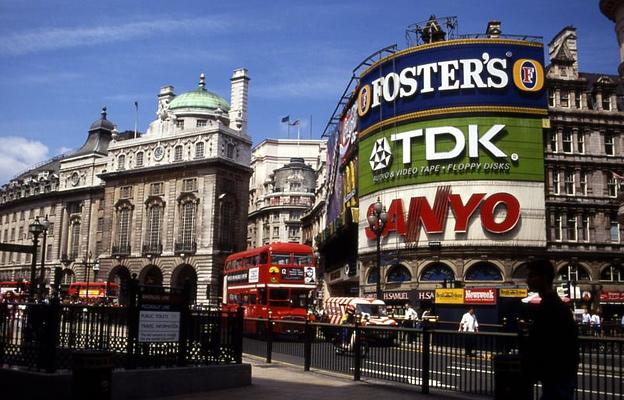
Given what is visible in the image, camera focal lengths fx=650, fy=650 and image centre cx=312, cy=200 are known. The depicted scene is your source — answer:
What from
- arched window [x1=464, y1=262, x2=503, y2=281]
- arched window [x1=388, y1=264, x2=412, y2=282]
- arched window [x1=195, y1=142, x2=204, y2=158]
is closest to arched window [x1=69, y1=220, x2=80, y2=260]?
arched window [x1=195, y1=142, x2=204, y2=158]

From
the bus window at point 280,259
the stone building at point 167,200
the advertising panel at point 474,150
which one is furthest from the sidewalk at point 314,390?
the stone building at point 167,200

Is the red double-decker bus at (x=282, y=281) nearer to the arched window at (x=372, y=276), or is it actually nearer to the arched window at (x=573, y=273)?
the arched window at (x=372, y=276)

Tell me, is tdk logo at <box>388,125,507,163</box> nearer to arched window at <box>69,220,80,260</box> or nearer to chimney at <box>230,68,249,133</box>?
chimney at <box>230,68,249,133</box>

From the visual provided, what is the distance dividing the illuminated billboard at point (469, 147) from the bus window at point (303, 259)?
45.7 feet

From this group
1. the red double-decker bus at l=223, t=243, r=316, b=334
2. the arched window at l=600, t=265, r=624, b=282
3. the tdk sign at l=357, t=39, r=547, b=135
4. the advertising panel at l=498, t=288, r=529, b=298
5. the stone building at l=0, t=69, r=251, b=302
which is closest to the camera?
the red double-decker bus at l=223, t=243, r=316, b=334

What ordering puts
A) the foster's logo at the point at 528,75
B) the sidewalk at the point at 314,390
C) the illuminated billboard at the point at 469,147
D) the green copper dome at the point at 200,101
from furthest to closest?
the green copper dome at the point at 200,101
the foster's logo at the point at 528,75
the illuminated billboard at the point at 469,147
the sidewalk at the point at 314,390

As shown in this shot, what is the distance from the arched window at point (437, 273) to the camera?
43.6m

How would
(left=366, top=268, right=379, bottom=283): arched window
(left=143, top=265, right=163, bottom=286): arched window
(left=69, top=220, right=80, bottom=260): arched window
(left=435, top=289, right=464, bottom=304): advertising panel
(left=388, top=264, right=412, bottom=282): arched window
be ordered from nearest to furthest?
(left=435, top=289, right=464, bottom=304): advertising panel → (left=388, top=264, right=412, bottom=282): arched window → (left=366, top=268, right=379, bottom=283): arched window → (left=143, top=265, right=163, bottom=286): arched window → (left=69, top=220, right=80, bottom=260): arched window

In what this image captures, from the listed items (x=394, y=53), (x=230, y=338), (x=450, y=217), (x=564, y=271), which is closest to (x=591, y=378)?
(x=230, y=338)

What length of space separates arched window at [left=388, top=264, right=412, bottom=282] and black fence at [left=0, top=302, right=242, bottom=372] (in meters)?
34.3

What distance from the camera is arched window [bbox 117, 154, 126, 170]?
81.6 meters

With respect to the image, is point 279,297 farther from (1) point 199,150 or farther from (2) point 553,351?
(1) point 199,150

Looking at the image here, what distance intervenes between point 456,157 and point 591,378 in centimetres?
3518

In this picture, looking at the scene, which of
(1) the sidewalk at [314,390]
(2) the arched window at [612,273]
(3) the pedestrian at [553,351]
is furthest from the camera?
(2) the arched window at [612,273]
